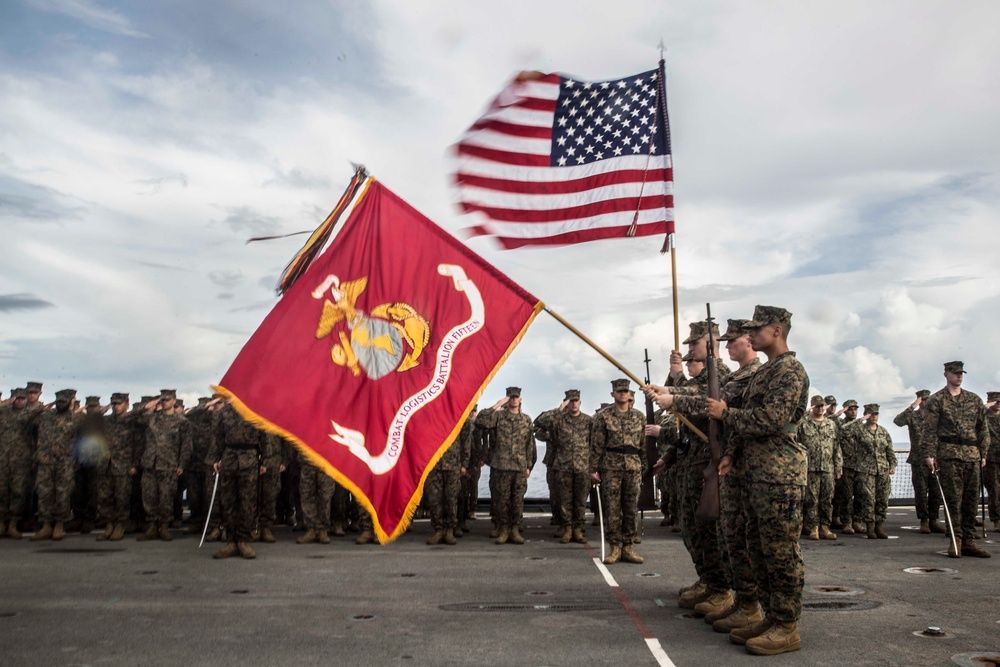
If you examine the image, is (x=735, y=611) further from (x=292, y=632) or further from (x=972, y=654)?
(x=292, y=632)

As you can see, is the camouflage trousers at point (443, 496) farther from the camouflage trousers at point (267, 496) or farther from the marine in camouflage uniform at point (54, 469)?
the marine in camouflage uniform at point (54, 469)

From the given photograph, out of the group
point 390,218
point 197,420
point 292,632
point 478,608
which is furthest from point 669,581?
point 197,420

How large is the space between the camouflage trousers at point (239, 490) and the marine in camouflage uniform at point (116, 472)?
9.34 ft

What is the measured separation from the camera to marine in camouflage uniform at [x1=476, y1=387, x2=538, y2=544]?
1179cm

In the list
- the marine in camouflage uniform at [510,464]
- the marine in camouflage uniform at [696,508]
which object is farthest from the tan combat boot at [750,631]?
the marine in camouflage uniform at [510,464]

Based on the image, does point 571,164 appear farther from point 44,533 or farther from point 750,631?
point 44,533

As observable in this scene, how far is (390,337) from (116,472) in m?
8.05

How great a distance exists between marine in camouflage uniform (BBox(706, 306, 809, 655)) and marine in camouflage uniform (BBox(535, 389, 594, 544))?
6.15 m

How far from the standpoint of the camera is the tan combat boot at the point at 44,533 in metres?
11.7

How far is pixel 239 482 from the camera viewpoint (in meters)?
9.98

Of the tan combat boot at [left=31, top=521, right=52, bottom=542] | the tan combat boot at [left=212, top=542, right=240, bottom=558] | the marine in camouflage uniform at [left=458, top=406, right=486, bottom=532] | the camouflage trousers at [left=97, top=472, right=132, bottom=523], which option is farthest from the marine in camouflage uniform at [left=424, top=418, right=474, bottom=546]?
the tan combat boot at [left=31, top=521, right=52, bottom=542]

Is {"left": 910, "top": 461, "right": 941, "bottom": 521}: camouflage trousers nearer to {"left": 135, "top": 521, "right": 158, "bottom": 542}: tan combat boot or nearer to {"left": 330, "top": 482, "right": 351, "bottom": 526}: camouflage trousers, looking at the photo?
{"left": 330, "top": 482, "right": 351, "bottom": 526}: camouflage trousers

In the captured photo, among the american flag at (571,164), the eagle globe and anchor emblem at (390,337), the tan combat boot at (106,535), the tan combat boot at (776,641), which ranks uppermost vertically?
the american flag at (571,164)

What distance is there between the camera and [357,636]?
19.2 feet
